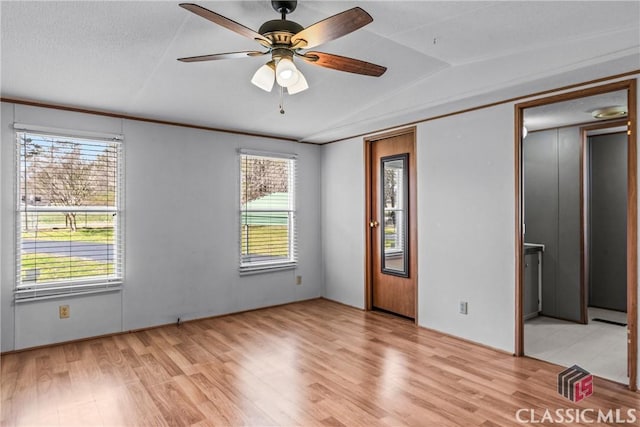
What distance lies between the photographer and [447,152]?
396cm

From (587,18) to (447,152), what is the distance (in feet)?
5.65

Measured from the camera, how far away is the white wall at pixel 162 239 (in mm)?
3553

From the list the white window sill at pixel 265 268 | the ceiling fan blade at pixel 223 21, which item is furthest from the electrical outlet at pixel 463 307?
the ceiling fan blade at pixel 223 21

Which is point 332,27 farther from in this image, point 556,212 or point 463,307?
point 556,212

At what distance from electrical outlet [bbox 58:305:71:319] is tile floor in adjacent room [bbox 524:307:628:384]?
4.32 metres

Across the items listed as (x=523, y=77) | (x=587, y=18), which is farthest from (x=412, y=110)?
(x=587, y=18)

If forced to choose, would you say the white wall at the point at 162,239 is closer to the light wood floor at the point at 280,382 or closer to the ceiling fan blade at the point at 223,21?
the light wood floor at the point at 280,382

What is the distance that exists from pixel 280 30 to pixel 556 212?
4095 mm

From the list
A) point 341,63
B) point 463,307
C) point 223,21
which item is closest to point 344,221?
point 463,307

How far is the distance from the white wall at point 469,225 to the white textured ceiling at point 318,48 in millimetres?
388

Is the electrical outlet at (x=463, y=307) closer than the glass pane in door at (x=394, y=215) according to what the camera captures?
Yes

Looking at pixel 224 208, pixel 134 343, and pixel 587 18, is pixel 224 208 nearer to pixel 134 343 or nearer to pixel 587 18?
pixel 134 343

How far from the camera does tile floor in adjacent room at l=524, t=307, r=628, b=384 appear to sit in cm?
315

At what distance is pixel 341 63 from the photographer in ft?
7.70
